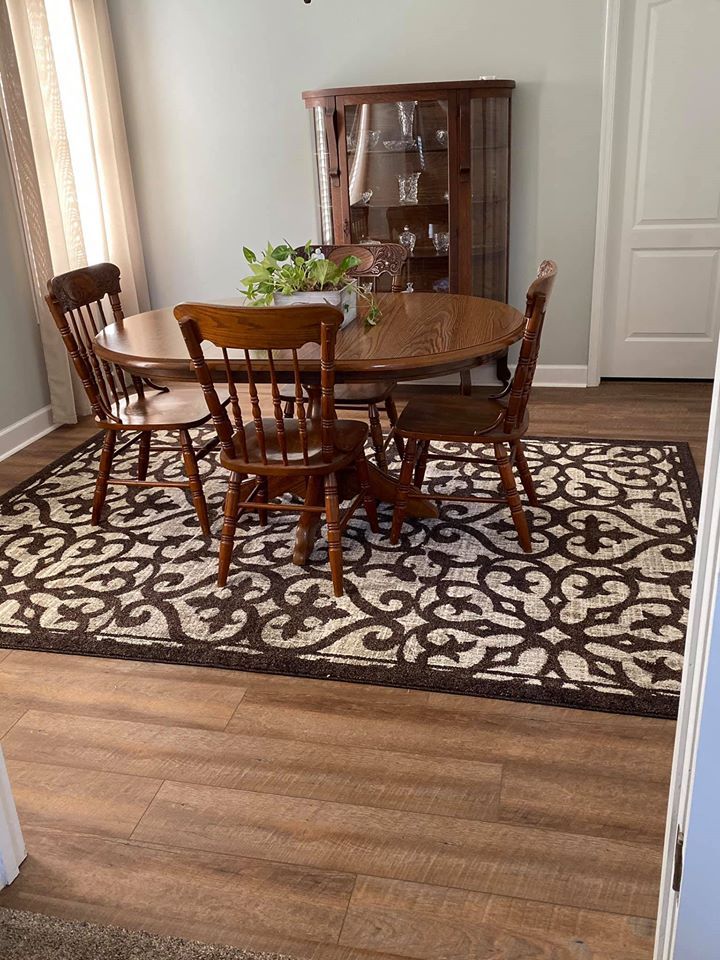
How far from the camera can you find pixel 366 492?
2.95 metres

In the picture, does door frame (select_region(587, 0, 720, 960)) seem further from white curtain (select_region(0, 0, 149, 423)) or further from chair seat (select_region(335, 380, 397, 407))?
white curtain (select_region(0, 0, 149, 423))

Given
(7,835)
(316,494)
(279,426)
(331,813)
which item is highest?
(279,426)

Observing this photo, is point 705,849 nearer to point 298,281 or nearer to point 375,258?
point 298,281

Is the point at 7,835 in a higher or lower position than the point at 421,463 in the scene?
lower

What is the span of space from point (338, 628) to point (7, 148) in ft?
9.60

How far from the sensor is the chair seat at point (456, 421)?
2820 mm

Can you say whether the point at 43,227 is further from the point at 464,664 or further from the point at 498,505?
the point at 464,664

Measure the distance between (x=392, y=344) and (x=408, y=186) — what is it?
193cm

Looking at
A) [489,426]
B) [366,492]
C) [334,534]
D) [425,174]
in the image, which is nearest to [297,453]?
[334,534]

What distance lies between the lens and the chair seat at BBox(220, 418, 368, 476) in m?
2.58

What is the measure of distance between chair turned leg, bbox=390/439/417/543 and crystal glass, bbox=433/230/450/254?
1.77m

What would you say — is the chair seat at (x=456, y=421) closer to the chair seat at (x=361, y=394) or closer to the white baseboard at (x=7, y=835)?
the chair seat at (x=361, y=394)

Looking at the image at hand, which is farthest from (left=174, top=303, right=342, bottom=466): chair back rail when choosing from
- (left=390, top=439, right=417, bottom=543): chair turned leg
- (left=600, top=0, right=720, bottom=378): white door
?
(left=600, top=0, right=720, bottom=378): white door

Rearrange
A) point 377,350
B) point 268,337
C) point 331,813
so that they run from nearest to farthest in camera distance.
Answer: point 331,813, point 268,337, point 377,350
